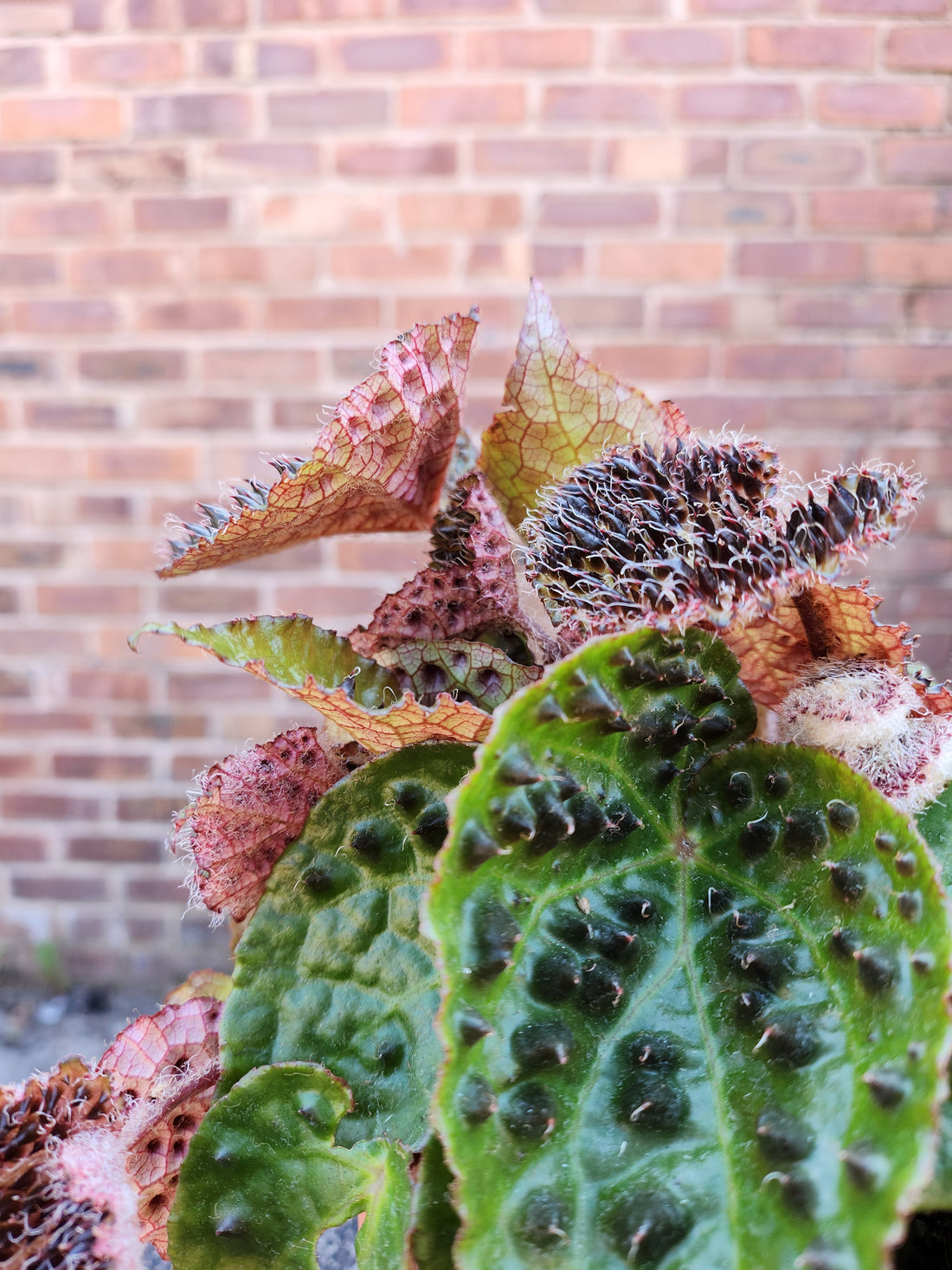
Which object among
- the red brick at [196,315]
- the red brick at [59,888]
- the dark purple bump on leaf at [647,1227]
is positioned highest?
the red brick at [196,315]

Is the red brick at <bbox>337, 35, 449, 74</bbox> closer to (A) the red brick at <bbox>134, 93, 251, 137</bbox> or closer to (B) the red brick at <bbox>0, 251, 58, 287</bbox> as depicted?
(A) the red brick at <bbox>134, 93, 251, 137</bbox>

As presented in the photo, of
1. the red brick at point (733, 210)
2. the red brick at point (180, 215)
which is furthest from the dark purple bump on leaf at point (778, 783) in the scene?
the red brick at point (180, 215)

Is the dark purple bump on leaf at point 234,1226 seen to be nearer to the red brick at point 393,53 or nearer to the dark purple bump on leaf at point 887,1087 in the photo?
the dark purple bump on leaf at point 887,1087

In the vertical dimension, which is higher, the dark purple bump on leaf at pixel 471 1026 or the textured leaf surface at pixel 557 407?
the textured leaf surface at pixel 557 407

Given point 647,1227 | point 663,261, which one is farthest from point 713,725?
point 663,261

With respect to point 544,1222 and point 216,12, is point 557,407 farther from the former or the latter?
point 216,12
